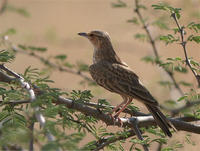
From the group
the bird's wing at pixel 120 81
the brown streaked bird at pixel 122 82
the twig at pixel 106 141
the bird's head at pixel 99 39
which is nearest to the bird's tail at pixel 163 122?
the brown streaked bird at pixel 122 82

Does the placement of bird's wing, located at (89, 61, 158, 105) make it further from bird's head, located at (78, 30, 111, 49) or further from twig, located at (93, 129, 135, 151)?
twig, located at (93, 129, 135, 151)

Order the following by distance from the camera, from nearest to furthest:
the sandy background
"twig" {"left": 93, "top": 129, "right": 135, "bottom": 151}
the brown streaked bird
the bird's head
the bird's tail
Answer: "twig" {"left": 93, "top": 129, "right": 135, "bottom": 151} → the bird's tail → the brown streaked bird → the bird's head → the sandy background

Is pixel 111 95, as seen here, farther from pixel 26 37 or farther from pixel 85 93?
pixel 85 93

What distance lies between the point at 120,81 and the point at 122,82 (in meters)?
0.03

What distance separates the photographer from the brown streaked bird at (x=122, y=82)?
355 centimetres

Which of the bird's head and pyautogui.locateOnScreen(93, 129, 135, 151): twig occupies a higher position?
the bird's head

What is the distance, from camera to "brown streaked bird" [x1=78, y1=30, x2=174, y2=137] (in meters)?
3.55

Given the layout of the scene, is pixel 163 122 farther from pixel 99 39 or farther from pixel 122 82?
pixel 99 39

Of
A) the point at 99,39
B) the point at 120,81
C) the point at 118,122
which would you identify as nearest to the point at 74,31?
the point at 99,39

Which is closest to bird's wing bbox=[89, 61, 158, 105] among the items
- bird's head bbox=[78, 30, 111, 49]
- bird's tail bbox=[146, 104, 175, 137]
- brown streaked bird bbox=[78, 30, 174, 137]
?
brown streaked bird bbox=[78, 30, 174, 137]

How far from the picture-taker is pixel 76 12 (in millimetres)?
13664

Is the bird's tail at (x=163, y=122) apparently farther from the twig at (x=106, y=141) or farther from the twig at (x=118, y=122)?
the twig at (x=106, y=141)

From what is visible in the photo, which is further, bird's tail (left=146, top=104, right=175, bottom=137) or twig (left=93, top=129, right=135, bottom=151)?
bird's tail (left=146, top=104, right=175, bottom=137)

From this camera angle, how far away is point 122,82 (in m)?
4.13
